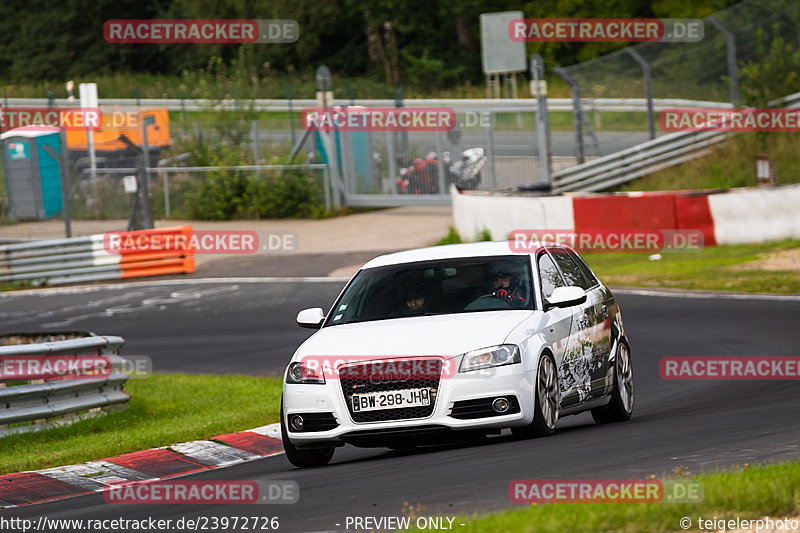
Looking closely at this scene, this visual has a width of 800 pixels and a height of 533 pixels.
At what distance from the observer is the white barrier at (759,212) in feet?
78.6

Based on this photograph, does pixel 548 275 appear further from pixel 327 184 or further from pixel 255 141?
pixel 255 141

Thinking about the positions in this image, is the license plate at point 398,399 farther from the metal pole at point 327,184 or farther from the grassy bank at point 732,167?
the metal pole at point 327,184

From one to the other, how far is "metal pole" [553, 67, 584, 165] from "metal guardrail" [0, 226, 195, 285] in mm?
9199

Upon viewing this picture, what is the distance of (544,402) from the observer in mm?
9266

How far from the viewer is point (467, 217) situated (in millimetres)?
28141

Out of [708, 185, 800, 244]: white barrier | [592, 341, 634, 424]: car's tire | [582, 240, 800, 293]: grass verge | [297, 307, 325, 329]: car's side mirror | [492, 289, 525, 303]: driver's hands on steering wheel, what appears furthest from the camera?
[708, 185, 800, 244]: white barrier

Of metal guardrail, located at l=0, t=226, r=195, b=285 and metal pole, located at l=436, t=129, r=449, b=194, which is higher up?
metal pole, located at l=436, t=129, r=449, b=194

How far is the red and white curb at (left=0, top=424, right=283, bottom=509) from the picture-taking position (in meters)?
9.86

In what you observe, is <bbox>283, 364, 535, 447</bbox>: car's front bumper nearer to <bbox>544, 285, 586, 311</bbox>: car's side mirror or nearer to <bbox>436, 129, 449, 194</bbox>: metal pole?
<bbox>544, 285, 586, 311</bbox>: car's side mirror

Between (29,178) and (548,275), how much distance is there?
82.1ft

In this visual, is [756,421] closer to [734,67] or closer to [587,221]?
[587,221]

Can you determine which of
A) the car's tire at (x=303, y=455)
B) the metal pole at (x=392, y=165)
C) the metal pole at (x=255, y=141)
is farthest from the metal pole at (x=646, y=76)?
the car's tire at (x=303, y=455)

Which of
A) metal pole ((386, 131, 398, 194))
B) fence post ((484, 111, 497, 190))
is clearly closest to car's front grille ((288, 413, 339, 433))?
fence post ((484, 111, 497, 190))

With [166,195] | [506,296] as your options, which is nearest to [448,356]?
[506,296]
